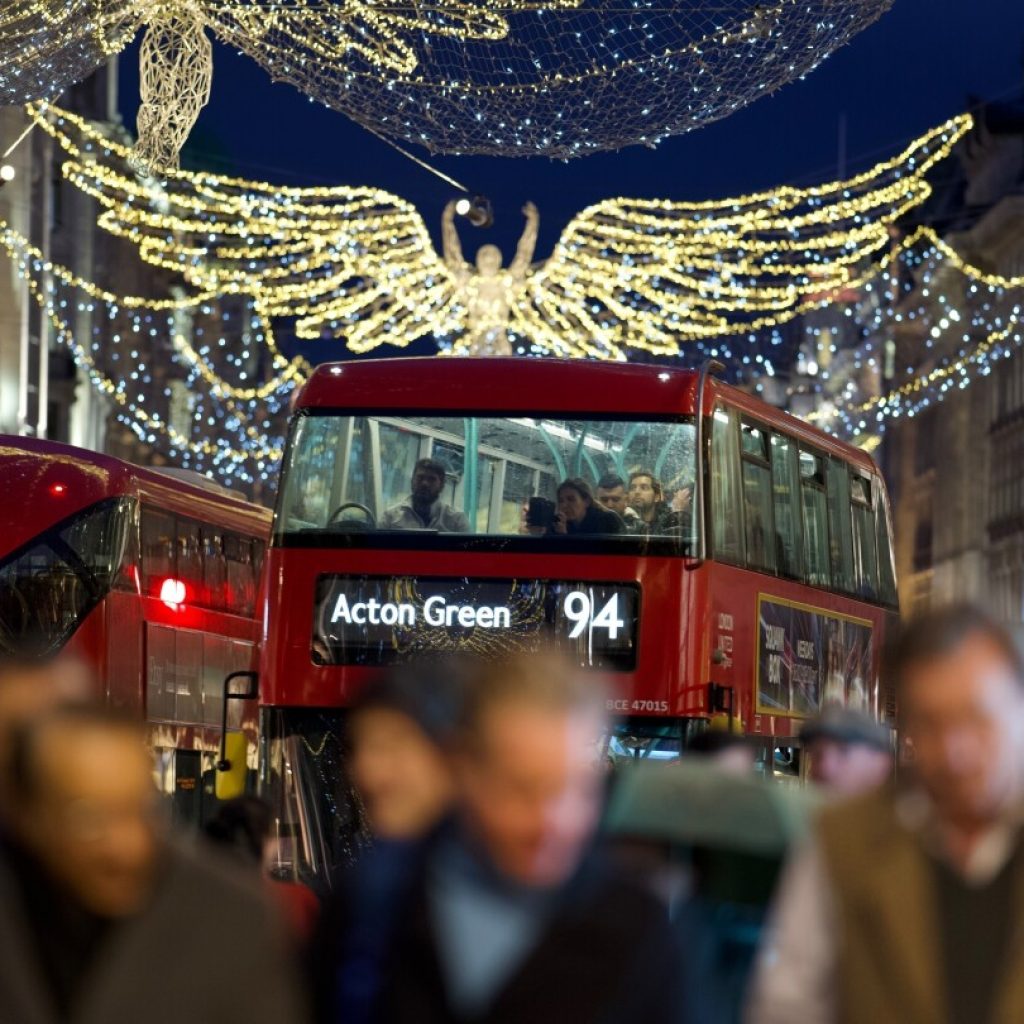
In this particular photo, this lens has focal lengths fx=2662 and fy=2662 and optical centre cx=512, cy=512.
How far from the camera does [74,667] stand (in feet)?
17.3

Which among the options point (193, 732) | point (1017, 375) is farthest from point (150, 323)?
point (193, 732)

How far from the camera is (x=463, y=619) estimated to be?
16.4 metres

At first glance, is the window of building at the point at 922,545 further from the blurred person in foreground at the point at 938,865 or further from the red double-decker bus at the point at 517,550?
the blurred person in foreground at the point at 938,865

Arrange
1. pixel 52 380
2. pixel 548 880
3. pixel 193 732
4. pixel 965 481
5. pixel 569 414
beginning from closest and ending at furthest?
pixel 548 880, pixel 569 414, pixel 193 732, pixel 52 380, pixel 965 481

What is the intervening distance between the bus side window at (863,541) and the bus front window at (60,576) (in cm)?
618

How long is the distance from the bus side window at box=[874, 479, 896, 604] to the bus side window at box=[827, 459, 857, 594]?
1.00 m

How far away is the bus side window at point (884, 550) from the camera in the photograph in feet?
72.5

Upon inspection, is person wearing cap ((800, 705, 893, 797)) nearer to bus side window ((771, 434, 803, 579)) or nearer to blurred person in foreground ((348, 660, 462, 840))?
blurred person in foreground ((348, 660, 462, 840))

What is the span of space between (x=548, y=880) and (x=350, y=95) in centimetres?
1329

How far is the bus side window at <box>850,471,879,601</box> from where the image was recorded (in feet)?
69.3

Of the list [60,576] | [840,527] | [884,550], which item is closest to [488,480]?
[840,527]

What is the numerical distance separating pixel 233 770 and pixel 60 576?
2.78 m

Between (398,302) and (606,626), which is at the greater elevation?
(398,302)

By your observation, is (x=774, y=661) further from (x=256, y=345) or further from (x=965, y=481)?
(x=256, y=345)
